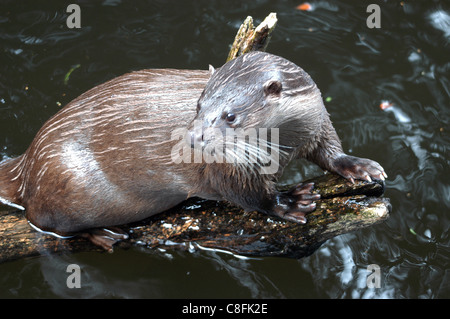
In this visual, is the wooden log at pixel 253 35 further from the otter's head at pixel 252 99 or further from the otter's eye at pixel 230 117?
the otter's eye at pixel 230 117

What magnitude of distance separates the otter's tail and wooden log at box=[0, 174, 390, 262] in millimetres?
63

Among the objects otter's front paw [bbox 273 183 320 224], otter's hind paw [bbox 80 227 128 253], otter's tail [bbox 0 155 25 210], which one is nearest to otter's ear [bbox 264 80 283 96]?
otter's front paw [bbox 273 183 320 224]

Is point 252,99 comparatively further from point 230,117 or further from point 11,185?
point 11,185

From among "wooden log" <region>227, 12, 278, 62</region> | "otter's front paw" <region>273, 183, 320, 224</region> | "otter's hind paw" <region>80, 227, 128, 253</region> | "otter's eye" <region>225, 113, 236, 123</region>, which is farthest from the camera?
"otter's hind paw" <region>80, 227, 128, 253</region>

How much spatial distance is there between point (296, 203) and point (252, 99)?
81cm

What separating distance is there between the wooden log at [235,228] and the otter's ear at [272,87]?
802mm

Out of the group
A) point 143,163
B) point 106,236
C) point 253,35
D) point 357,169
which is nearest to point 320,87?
point 253,35

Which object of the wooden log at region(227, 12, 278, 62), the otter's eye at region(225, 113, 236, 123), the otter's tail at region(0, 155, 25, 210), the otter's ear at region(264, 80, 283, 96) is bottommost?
the otter's tail at region(0, 155, 25, 210)

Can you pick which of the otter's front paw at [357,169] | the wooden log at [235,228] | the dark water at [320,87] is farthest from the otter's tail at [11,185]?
the otter's front paw at [357,169]

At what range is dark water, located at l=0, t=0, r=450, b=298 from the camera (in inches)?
125

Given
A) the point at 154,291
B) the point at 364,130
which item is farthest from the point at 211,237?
the point at 364,130

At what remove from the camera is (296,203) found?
2.76 meters

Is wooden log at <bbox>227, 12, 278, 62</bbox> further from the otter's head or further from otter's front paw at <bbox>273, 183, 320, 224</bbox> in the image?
otter's front paw at <bbox>273, 183, 320, 224</bbox>

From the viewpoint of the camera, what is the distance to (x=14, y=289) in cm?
315
